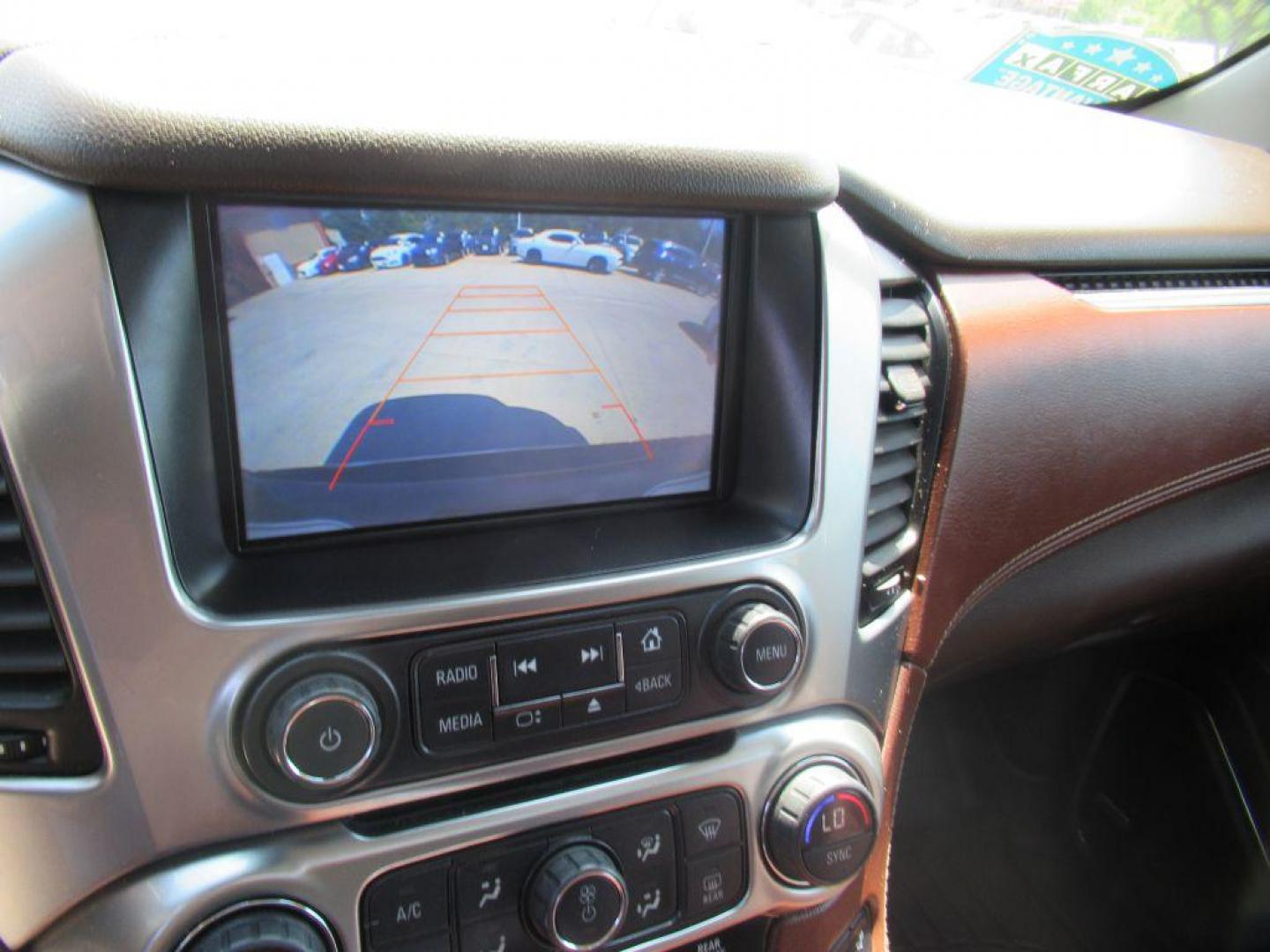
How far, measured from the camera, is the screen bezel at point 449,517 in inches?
26.0

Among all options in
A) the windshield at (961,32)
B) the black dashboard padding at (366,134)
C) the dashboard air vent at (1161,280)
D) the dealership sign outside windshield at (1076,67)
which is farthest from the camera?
the dealership sign outside windshield at (1076,67)

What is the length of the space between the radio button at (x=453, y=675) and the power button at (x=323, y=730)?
0.04 metres

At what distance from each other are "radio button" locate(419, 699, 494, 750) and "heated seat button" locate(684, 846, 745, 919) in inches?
8.9

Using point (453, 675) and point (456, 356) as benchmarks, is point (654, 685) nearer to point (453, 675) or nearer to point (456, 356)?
point (453, 675)

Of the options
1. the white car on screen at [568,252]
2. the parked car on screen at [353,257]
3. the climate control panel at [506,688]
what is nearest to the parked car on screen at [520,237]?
the white car on screen at [568,252]

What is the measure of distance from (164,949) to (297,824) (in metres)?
0.11

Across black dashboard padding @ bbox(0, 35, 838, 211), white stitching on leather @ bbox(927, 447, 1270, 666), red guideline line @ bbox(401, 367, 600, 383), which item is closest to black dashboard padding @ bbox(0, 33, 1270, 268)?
black dashboard padding @ bbox(0, 35, 838, 211)

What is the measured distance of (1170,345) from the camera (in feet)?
3.42

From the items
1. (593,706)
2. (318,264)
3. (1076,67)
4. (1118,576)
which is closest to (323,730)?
(593,706)

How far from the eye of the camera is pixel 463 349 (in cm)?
74

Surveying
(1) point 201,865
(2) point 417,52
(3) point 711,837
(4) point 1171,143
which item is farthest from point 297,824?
(4) point 1171,143

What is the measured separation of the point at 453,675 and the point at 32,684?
0.26 metres

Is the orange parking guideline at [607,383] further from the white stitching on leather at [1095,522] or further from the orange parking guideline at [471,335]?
the white stitching on leather at [1095,522]

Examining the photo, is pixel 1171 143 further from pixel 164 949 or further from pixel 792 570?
pixel 164 949
